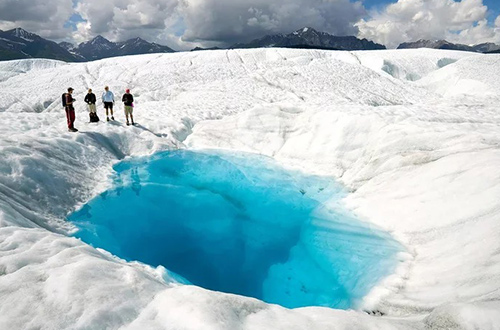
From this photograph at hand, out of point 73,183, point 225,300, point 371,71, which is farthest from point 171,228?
point 371,71

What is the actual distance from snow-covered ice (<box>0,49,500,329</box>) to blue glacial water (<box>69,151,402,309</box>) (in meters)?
0.73

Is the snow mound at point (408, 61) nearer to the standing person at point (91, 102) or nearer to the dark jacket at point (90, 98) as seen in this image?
the standing person at point (91, 102)

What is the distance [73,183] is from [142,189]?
257 cm

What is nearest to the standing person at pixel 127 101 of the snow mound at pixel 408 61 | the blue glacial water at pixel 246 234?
the blue glacial water at pixel 246 234

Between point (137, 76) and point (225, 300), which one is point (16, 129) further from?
point (137, 76)

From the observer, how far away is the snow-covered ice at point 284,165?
4738 mm

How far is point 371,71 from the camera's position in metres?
39.6

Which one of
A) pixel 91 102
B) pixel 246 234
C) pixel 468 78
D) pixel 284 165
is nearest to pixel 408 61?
pixel 468 78

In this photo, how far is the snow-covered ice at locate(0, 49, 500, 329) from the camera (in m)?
4.74

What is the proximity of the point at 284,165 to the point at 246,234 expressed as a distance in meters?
6.66

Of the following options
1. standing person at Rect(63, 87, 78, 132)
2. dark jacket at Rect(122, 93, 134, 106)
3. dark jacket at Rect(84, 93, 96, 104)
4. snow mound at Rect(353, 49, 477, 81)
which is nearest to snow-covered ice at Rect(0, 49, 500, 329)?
standing person at Rect(63, 87, 78, 132)

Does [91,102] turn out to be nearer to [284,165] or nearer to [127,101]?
[127,101]

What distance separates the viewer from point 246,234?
10758mm

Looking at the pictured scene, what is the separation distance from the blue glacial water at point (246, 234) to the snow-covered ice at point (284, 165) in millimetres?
727
